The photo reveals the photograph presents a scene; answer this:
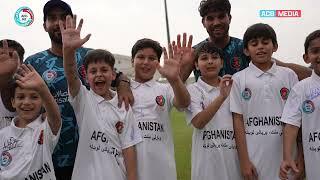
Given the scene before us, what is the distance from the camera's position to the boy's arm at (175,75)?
3551 millimetres

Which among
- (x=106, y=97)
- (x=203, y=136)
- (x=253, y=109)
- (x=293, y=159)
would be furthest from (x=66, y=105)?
(x=293, y=159)

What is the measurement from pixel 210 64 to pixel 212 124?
0.56 meters

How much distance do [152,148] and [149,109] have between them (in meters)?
0.37

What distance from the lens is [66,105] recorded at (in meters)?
3.68

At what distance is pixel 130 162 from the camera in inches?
137

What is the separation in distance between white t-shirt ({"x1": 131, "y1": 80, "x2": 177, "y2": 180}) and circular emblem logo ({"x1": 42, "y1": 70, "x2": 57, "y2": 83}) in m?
0.75

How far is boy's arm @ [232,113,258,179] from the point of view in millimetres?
3539

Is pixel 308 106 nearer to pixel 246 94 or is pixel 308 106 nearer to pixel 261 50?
pixel 246 94

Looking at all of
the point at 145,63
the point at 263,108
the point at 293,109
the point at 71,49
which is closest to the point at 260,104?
the point at 263,108

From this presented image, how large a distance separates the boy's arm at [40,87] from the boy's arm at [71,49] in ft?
0.65

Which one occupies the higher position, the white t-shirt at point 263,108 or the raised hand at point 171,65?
the raised hand at point 171,65

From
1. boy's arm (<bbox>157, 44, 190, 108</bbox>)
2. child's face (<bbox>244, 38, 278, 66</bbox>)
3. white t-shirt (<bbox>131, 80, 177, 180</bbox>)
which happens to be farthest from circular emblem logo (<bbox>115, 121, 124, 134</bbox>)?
child's face (<bbox>244, 38, 278, 66</bbox>)

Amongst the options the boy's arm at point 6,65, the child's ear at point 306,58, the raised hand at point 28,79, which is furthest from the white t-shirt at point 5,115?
the child's ear at point 306,58

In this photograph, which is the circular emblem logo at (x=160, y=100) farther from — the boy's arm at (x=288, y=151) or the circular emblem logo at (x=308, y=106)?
the circular emblem logo at (x=308, y=106)
